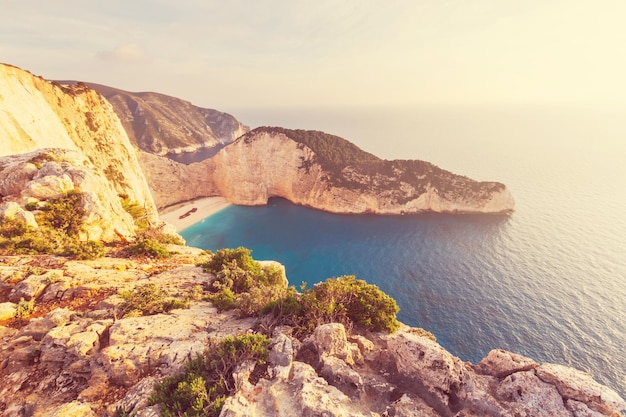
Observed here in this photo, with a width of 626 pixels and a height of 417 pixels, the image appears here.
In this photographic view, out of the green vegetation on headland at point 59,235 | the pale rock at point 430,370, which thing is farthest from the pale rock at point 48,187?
the pale rock at point 430,370

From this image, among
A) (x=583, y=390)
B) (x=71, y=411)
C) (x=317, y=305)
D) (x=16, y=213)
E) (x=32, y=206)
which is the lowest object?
(x=71, y=411)

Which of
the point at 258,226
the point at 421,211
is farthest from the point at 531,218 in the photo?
the point at 258,226

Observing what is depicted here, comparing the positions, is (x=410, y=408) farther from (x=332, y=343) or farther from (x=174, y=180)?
(x=174, y=180)

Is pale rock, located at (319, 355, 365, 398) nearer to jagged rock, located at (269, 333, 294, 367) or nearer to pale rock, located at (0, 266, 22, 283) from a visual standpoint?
jagged rock, located at (269, 333, 294, 367)

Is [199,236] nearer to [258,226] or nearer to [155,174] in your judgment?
[258,226]

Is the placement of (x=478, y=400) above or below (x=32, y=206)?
below

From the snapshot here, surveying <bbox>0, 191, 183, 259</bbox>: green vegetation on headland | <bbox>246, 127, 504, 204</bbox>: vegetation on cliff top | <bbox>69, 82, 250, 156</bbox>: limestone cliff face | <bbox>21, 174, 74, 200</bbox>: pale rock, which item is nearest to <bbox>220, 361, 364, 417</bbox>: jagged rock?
<bbox>0, 191, 183, 259</bbox>: green vegetation on headland

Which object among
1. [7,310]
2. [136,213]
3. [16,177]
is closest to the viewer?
[7,310]

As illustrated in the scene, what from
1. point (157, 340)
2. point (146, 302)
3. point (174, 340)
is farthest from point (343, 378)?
point (146, 302)
